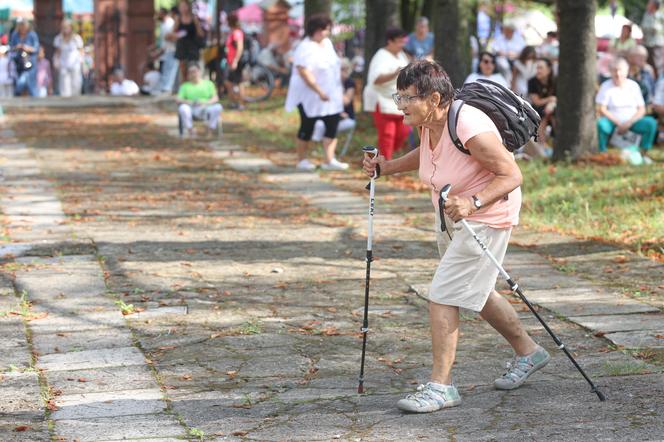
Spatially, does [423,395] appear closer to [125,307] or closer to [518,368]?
[518,368]

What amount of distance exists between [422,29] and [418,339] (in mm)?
13634

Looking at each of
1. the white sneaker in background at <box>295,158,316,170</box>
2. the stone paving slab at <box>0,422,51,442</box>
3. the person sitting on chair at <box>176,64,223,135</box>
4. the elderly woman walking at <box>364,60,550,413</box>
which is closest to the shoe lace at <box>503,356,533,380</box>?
the elderly woman walking at <box>364,60,550,413</box>

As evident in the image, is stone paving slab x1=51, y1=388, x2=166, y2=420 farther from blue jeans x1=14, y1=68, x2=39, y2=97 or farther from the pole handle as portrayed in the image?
blue jeans x1=14, y1=68, x2=39, y2=97

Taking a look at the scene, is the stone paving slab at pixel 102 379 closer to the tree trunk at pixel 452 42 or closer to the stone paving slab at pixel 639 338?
the stone paving slab at pixel 639 338

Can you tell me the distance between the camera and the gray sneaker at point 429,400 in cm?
534

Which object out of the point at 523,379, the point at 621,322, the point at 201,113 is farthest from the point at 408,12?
the point at 523,379

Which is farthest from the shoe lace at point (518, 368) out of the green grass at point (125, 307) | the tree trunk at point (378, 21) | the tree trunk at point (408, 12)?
the tree trunk at point (408, 12)

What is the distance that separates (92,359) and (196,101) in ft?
37.5

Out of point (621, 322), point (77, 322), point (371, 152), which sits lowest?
point (77, 322)

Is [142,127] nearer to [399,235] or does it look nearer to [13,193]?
[13,193]

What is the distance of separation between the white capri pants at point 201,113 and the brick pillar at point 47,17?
14.2 m

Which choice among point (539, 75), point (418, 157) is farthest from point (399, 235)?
point (539, 75)

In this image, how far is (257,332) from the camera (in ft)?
22.8

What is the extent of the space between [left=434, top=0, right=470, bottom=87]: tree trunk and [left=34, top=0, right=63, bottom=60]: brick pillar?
16773 mm
